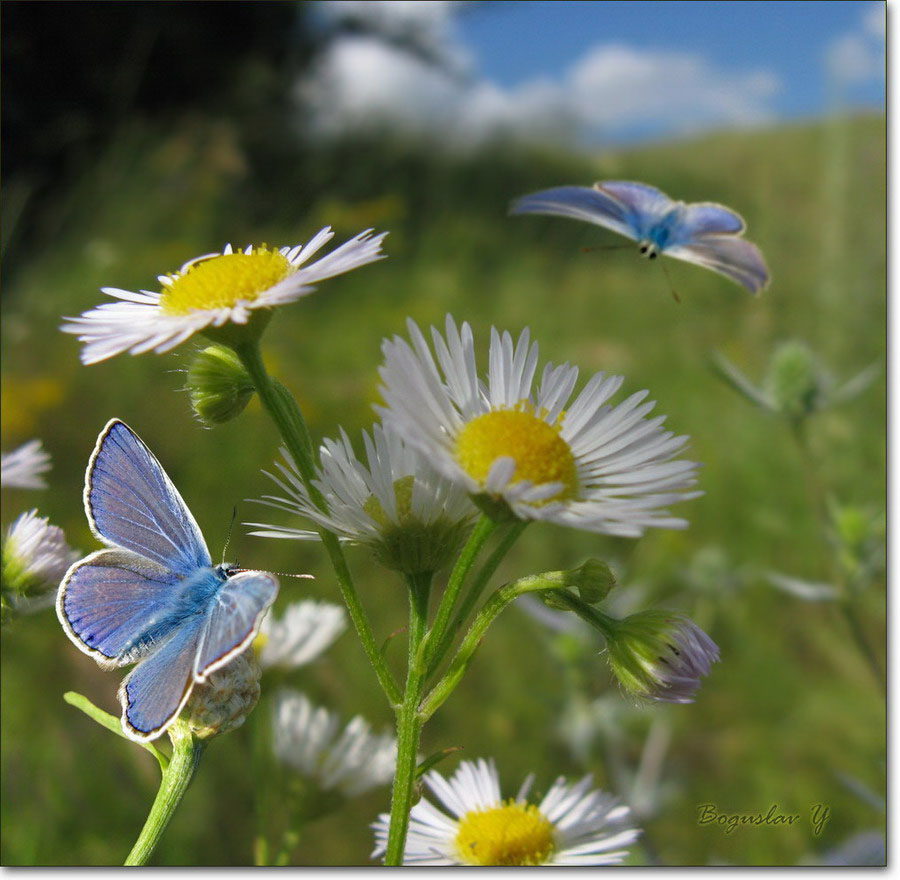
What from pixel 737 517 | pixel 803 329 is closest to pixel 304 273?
pixel 737 517

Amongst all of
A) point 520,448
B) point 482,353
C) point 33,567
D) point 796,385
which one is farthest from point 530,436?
point 482,353

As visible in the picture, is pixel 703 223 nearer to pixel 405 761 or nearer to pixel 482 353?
pixel 405 761

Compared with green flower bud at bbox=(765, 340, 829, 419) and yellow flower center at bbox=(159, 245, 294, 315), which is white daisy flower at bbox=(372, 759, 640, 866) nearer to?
yellow flower center at bbox=(159, 245, 294, 315)

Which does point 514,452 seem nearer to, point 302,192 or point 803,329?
point 803,329
